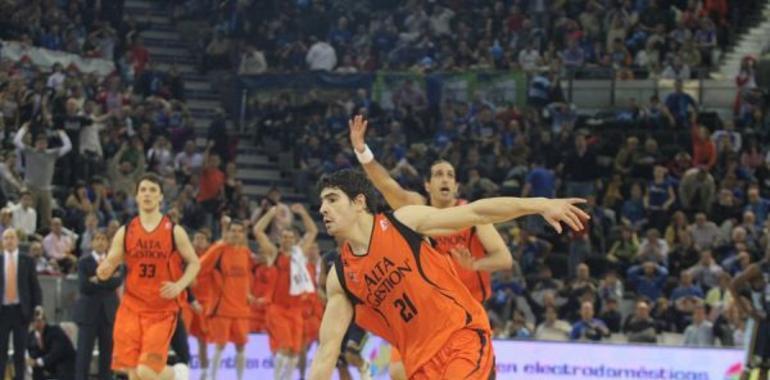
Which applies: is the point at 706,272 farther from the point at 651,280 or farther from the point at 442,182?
the point at 442,182

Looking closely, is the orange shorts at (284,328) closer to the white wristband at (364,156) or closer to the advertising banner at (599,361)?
Answer: the advertising banner at (599,361)

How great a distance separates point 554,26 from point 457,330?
2279cm

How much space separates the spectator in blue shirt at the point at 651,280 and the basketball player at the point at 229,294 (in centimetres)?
601

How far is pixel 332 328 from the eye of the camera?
938 cm

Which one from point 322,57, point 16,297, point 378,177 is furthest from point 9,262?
point 322,57

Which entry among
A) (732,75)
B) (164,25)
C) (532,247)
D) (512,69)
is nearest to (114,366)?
(532,247)

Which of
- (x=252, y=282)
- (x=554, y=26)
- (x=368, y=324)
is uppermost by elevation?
(x=554, y=26)

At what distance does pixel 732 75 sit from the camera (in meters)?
30.8

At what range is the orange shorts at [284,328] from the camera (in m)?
21.2

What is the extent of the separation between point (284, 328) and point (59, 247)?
3.64 metres

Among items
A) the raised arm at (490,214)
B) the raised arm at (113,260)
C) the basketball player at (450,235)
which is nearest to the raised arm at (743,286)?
the basketball player at (450,235)

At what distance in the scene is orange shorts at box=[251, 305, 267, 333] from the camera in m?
22.3

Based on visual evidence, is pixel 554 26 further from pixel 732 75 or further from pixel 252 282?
pixel 252 282

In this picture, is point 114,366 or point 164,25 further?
point 164,25
